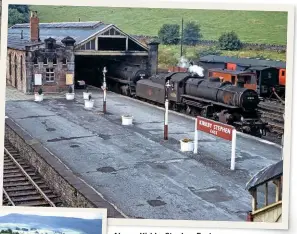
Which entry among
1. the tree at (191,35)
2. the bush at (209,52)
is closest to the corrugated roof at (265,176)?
the tree at (191,35)

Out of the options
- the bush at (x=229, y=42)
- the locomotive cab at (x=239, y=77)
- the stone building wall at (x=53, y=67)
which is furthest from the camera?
the locomotive cab at (x=239, y=77)

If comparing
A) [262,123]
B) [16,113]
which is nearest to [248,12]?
[262,123]

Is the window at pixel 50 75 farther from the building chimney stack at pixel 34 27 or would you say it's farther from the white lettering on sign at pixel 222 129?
the white lettering on sign at pixel 222 129

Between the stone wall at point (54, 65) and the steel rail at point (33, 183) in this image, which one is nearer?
the steel rail at point (33, 183)

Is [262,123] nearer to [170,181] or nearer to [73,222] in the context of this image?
[170,181]

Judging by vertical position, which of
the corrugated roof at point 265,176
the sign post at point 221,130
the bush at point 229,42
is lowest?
the corrugated roof at point 265,176

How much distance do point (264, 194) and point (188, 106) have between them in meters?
7.38

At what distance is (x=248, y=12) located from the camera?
9.45 m

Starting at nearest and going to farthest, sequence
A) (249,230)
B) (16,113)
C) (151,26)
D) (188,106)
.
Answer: (249,230) → (151,26) → (16,113) → (188,106)

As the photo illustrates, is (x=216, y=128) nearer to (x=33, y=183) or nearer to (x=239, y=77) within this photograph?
(x=33, y=183)

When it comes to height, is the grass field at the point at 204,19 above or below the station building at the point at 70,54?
above

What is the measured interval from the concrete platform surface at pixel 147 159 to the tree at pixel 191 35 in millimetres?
2403

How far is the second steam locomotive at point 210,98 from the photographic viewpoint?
14430 mm

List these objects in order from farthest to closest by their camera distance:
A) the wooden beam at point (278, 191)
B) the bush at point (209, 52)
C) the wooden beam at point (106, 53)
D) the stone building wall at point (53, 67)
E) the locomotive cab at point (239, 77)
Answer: the locomotive cab at point (239, 77), the stone building wall at point (53, 67), the wooden beam at point (106, 53), the bush at point (209, 52), the wooden beam at point (278, 191)
